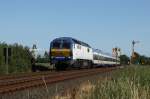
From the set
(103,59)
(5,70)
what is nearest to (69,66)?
(5,70)

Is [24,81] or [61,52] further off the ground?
[61,52]

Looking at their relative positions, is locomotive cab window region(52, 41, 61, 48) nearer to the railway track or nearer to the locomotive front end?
the locomotive front end

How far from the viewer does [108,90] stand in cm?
1088

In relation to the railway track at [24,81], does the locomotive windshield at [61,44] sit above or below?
above

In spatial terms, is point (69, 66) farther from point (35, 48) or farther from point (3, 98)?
point (3, 98)

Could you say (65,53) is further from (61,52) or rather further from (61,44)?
(61,44)

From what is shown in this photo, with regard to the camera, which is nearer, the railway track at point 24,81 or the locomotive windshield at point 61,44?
the railway track at point 24,81

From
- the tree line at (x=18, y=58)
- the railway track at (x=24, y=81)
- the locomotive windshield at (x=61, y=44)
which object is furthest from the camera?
the locomotive windshield at (x=61, y=44)

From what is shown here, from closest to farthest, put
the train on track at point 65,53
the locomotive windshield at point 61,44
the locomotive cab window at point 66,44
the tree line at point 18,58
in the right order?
the tree line at point 18,58, the train on track at point 65,53, the locomotive cab window at point 66,44, the locomotive windshield at point 61,44

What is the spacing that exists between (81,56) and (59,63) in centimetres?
525

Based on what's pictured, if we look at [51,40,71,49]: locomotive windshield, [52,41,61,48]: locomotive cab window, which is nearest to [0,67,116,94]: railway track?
[51,40,71,49]: locomotive windshield

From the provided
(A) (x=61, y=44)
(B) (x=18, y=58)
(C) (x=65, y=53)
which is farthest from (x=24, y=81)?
(A) (x=61, y=44)

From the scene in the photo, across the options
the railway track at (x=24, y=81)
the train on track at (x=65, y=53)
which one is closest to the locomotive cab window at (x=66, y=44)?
the train on track at (x=65, y=53)

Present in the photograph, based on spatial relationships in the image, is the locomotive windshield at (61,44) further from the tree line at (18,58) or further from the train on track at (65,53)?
the tree line at (18,58)
